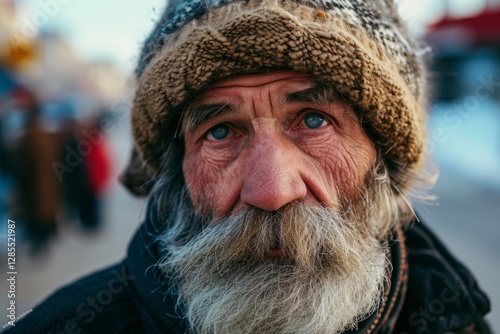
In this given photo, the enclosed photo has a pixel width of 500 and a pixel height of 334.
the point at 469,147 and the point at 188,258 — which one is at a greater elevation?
the point at 188,258

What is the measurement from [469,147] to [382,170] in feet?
54.3

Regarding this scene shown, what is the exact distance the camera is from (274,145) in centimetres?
150

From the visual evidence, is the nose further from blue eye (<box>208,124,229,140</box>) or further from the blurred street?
the blurred street

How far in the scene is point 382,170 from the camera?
5.73ft

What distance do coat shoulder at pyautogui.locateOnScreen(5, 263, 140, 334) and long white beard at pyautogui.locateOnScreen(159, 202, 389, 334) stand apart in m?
0.22

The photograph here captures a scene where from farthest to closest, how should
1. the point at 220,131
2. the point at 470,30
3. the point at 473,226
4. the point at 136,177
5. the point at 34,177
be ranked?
the point at 470,30
the point at 473,226
the point at 34,177
the point at 136,177
the point at 220,131

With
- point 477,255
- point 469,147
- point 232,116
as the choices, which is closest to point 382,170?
point 232,116

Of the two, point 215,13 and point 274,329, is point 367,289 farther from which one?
point 215,13

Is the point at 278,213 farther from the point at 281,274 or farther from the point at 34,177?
the point at 34,177

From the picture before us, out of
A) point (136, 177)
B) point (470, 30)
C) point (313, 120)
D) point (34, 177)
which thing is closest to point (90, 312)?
point (136, 177)

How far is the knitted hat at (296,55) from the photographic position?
1466 millimetres

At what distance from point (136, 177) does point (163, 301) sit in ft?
2.00

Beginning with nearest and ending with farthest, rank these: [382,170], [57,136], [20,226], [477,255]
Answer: [382,170]
[477,255]
[20,226]
[57,136]

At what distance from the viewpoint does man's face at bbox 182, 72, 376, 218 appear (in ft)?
4.89
